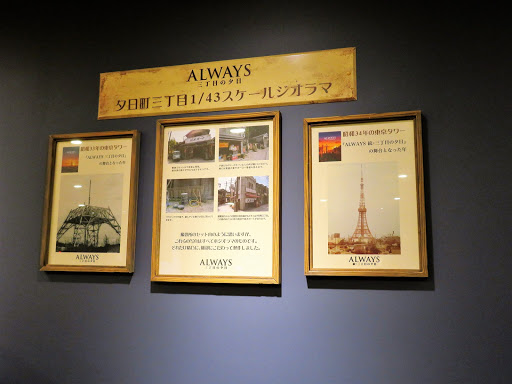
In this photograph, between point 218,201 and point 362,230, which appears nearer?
point 362,230

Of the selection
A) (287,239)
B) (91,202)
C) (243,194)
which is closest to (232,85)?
(243,194)

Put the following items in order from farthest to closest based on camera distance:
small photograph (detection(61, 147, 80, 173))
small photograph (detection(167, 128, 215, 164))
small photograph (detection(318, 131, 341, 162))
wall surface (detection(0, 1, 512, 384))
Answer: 1. small photograph (detection(61, 147, 80, 173))
2. small photograph (detection(167, 128, 215, 164))
3. small photograph (detection(318, 131, 341, 162))
4. wall surface (detection(0, 1, 512, 384))

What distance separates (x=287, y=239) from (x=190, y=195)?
17.6 inches

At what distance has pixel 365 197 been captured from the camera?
1.66 metres

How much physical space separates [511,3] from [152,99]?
4.91ft

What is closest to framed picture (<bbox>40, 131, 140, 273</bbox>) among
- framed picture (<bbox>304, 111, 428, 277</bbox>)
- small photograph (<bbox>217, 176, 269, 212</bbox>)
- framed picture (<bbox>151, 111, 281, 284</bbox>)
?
framed picture (<bbox>151, 111, 281, 284</bbox>)

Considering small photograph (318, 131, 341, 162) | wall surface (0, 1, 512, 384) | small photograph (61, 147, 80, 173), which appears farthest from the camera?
small photograph (61, 147, 80, 173)

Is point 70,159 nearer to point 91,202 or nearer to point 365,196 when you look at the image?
point 91,202

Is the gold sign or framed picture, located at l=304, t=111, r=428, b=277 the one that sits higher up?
the gold sign

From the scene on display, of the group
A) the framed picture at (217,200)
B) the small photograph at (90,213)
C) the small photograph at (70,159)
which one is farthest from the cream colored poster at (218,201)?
the small photograph at (70,159)

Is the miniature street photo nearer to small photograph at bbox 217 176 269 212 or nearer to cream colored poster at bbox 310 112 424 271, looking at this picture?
cream colored poster at bbox 310 112 424 271

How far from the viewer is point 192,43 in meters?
1.94

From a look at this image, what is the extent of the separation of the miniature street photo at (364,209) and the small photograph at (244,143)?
30 centimetres

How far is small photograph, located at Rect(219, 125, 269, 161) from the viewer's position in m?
1.78
